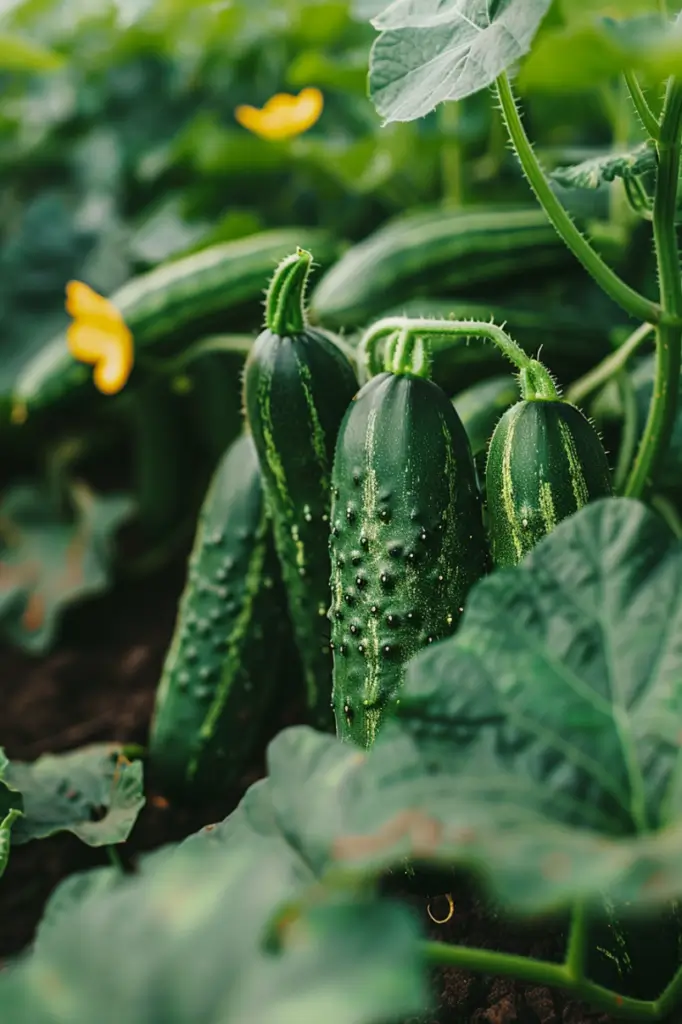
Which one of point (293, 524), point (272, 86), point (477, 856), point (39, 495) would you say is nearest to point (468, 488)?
point (293, 524)

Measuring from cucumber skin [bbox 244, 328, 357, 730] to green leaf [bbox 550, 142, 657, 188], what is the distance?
0.32 m

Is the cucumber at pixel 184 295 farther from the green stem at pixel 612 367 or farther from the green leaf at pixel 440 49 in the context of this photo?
the green leaf at pixel 440 49

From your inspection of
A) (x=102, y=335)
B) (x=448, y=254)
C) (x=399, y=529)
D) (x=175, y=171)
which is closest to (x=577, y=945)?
(x=399, y=529)

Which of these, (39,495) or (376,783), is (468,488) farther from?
(39,495)

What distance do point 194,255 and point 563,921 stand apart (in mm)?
1409

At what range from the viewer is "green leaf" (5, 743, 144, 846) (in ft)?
3.91

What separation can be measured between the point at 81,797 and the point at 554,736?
0.76 m

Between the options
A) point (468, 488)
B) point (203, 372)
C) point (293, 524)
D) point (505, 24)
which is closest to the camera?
point (505, 24)

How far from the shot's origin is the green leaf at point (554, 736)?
1.95 feet

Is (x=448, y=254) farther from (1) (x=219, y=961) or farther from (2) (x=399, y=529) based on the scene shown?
(1) (x=219, y=961)

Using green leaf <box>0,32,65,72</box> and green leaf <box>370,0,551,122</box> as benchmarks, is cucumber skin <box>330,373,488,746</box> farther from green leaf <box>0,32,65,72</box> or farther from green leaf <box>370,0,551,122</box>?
green leaf <box>0,32,65,72</box>

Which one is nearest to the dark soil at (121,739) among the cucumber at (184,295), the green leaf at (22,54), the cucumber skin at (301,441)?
the cucumber skin at (301,441)

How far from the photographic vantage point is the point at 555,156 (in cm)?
191

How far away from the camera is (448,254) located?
1.79 metres
